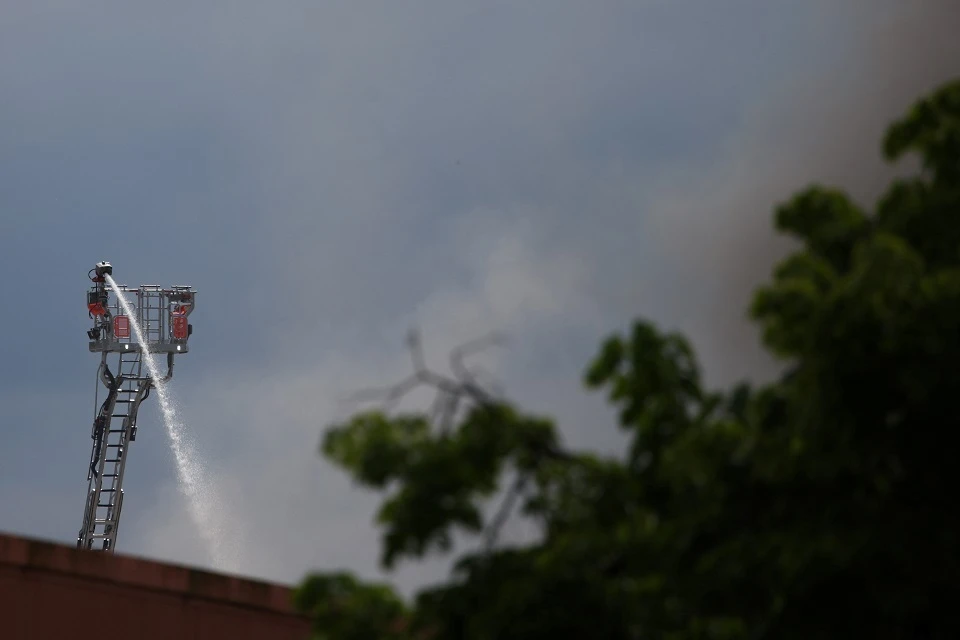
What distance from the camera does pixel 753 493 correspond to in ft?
38.0

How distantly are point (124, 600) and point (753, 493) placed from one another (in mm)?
8308

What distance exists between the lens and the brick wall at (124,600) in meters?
16.8

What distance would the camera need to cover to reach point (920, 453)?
1113cm

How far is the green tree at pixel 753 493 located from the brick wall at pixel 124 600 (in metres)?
6.09

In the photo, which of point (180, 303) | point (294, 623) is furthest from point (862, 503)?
point (180, 303)

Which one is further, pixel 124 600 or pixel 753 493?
pixel 124 600

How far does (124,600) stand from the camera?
1722 centimetres

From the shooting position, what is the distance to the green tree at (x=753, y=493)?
415 inches

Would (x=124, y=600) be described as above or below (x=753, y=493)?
above

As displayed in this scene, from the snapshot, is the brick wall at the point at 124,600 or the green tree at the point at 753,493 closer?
the green tree at the point at 753,493

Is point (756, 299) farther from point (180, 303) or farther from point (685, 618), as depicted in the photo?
point (180, 303)

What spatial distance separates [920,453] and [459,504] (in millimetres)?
3265

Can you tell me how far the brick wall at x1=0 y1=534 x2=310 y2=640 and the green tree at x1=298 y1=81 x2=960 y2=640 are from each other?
6.09 meters

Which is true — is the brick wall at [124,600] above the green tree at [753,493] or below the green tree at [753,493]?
above
